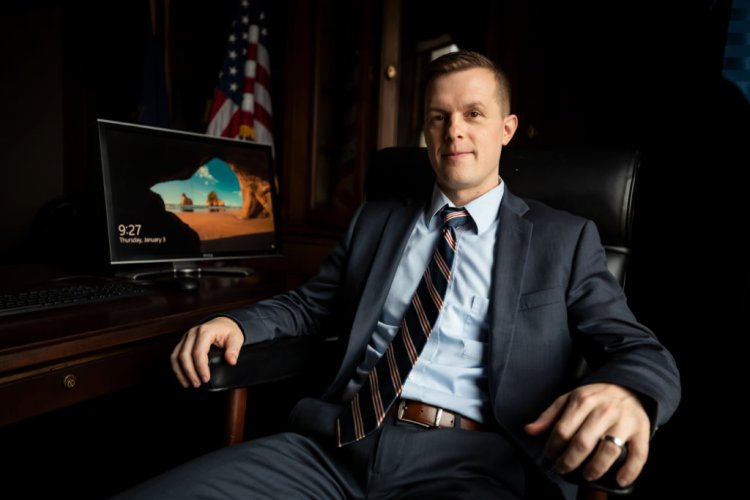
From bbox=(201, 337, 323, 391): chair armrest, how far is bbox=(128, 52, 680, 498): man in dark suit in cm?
2

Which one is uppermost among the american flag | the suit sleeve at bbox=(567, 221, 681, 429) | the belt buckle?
the american flag

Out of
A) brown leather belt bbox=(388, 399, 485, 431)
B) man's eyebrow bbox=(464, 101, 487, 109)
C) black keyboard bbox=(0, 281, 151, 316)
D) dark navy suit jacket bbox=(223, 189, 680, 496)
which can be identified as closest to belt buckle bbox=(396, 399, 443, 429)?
brown leather belt bbox=(388, 399, 485, 431)

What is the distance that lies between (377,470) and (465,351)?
30 cm

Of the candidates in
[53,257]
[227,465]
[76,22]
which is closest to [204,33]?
[76,22]

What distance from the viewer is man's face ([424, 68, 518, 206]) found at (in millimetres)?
1277

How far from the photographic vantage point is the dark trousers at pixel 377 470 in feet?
3.35

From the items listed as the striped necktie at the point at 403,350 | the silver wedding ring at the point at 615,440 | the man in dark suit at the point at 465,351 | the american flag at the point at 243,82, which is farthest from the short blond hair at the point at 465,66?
the american flag at the point at 243,82

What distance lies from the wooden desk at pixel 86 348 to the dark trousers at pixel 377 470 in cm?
29

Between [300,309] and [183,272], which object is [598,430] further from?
[183,272]

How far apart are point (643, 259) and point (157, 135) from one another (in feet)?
5.83

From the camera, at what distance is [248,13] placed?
3.03 m

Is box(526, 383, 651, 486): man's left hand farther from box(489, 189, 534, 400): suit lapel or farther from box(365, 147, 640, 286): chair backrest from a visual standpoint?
box(365, 147, 640, 286): chair backrest

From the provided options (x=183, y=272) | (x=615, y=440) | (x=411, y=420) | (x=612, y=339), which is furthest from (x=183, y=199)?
(x=615, y=440)

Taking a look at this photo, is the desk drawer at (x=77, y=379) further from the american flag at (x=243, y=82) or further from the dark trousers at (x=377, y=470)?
the american flag at (x=243, y=82)
